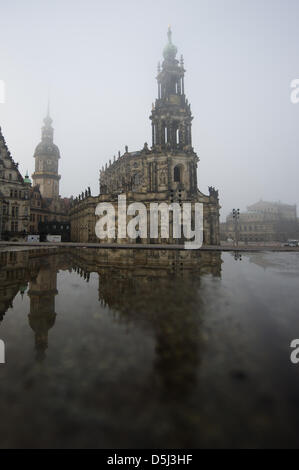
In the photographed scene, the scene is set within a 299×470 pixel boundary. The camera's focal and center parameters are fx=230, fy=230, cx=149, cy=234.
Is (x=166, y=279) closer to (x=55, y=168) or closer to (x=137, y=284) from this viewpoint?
(x=137, y=284)

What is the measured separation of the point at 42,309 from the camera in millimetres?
4371

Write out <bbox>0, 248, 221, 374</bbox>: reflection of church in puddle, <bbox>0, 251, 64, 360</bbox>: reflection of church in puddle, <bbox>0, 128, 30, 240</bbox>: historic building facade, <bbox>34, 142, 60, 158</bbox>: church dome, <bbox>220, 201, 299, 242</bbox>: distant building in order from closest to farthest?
1. <bbox>0, 248, 221, 374</bbox>: reflection of church in puddle
2. <bbox>0, 251, 64, 360</bbox>: reflection of church in puddle
3. <bbox>0, 128, 30, 240</bbox>: historic building facade
4. <bbox>34, 142, 60, 158</bbox>: church dome
5. <bbox>220, 201, 299, 242</bbox>: distant building

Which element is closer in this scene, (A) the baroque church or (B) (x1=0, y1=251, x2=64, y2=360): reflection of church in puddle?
(B) (x1=0, y1=251, x2=64, y2=360): reflection of church in puddle

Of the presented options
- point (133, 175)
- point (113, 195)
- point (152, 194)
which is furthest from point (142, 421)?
point (133, 175)

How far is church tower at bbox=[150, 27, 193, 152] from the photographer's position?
131 feet

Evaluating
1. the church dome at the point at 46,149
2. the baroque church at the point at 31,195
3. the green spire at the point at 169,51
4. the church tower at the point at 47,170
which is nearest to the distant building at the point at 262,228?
the green spire at the point at 169,51

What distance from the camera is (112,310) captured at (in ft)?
14.1

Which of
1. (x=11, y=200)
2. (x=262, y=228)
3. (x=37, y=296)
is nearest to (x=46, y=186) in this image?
(x=11, y=200)

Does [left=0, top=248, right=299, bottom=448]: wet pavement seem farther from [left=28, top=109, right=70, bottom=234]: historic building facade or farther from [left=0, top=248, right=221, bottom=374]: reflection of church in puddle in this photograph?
[left=28, top=109, right=70, bottom=234]: historic building facade

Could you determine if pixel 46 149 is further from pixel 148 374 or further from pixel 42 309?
pixel 148 374

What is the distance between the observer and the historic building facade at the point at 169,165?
122ft

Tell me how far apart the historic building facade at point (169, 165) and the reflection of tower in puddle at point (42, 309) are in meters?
28.6

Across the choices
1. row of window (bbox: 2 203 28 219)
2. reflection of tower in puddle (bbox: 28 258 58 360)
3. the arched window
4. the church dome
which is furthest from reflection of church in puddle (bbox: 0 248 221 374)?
the church dome

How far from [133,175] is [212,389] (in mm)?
46375
